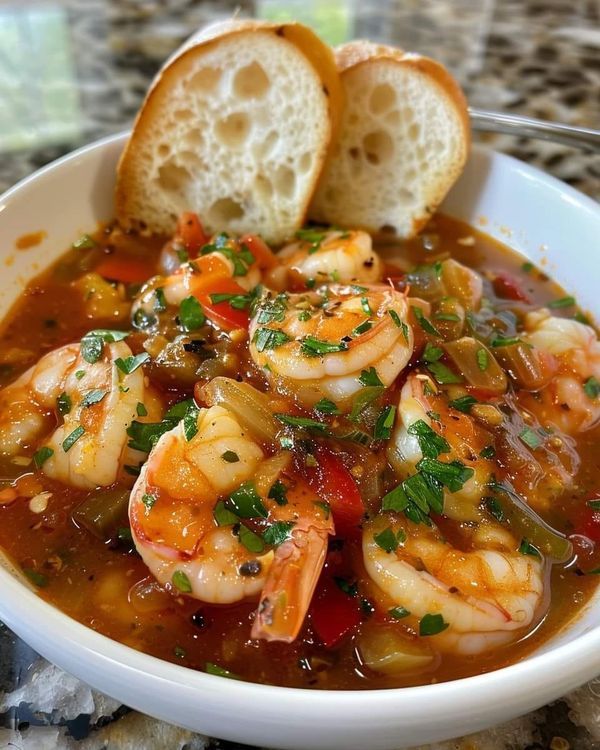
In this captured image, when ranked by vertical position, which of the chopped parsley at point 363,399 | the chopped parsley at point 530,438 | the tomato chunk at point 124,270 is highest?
the chopped parsley at point 363,399

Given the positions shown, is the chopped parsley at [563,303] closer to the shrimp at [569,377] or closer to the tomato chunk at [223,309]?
the shrimp at [569,377]

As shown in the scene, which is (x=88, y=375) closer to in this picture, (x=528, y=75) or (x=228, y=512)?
(x=228, y=512)

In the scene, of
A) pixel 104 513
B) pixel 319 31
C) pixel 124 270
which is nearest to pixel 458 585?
pixel 104 513

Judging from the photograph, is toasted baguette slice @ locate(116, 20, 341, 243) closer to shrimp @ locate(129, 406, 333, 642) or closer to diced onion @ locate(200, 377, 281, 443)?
diced onion @ locate(200, 377, 281, 443)

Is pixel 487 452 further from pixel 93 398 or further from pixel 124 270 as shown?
pixel 124 270

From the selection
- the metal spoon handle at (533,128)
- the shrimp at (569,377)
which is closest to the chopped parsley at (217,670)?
the shrimp at (569,377)

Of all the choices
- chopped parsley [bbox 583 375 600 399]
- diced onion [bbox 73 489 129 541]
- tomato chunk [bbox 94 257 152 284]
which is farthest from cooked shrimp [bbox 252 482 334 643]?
tomato chunk [bbox 94 257 152 284]
